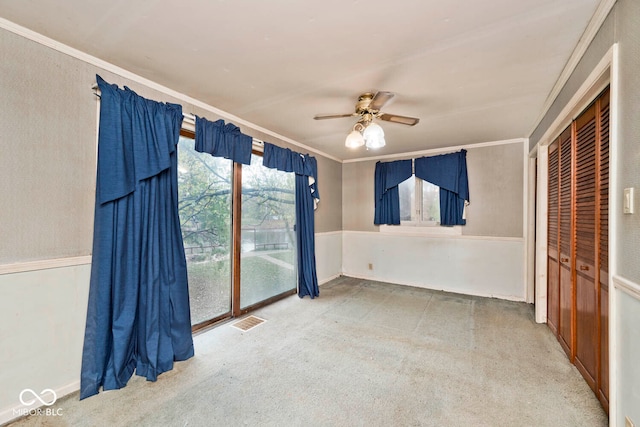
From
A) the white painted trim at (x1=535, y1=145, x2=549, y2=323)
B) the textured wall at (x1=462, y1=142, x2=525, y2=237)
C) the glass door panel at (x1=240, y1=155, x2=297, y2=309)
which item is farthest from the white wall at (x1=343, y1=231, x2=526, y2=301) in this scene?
the glass door panel at (x1=240, y1=155, x2=297, y2=309)

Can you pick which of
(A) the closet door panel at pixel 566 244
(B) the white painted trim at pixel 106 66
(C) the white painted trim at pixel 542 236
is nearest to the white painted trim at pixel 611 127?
(A) the closet door panel at pixel 566 244

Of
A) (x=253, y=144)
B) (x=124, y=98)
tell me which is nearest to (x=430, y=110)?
(x=253, y=144)

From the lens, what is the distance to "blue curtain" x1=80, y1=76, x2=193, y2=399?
1.78 m

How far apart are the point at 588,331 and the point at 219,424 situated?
248 centimetres

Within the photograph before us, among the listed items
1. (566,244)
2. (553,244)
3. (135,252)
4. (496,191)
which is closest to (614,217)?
(566,244)

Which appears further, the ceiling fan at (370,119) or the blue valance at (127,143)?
the ceiling fan at (370,119)

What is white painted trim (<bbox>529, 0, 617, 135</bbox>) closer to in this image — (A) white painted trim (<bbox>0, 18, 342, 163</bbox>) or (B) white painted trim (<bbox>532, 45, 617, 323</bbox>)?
(B) white painted trim (<bbox>532, 45, 617, 323</bbox>)

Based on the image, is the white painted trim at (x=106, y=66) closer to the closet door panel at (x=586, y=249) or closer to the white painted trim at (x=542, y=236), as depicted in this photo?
the closet door panel at (x=586, y=249)

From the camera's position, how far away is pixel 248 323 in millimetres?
2828

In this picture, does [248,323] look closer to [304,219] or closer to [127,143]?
[304,219]

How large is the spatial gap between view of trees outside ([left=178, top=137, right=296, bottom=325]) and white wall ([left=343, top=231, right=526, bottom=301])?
1539 millimetres

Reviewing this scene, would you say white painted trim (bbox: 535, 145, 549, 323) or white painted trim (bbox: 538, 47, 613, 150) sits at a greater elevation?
white painted trim (bbox: 538, 47, 613, 150)

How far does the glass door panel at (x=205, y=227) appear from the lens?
97.3 inches

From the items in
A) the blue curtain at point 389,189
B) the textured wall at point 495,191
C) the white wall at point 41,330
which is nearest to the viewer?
the white wall at point 41,330
